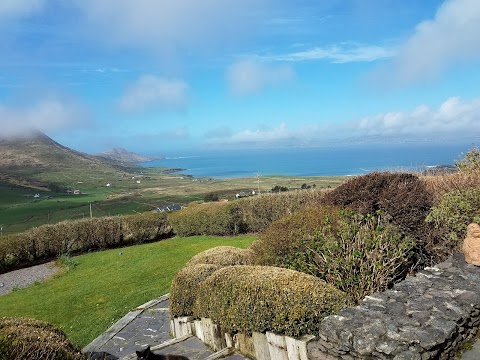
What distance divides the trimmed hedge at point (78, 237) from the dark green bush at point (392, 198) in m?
13.7

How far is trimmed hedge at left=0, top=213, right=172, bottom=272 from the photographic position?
58.2 feet

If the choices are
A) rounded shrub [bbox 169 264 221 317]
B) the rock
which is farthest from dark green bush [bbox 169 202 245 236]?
the rock

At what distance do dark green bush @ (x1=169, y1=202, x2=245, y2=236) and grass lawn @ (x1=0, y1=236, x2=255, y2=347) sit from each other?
9.18ft

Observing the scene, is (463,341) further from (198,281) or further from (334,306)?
(198,281)

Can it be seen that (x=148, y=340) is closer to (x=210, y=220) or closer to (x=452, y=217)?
(x=452, y=217)

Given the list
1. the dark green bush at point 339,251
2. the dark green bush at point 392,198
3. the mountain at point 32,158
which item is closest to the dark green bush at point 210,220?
the dark green bush at point 392,198

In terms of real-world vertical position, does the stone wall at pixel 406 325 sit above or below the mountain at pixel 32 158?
below

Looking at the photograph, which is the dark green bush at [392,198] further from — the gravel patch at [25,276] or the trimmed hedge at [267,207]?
the gravel patch at [25,276]

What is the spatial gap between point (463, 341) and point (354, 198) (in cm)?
563

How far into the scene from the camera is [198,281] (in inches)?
261

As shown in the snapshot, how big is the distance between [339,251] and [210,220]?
14083mm

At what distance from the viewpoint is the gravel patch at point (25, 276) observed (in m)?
14.0

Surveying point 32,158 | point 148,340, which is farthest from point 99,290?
point 32,158

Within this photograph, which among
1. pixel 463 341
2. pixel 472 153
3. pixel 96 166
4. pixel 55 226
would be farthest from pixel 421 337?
pixel 96 166
